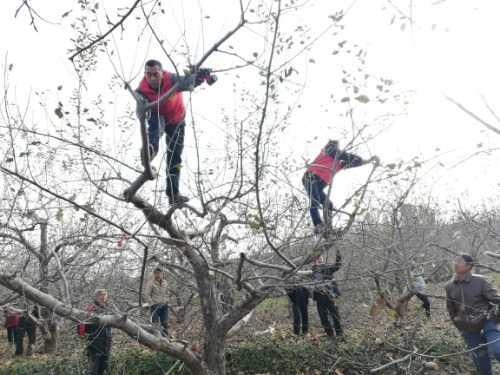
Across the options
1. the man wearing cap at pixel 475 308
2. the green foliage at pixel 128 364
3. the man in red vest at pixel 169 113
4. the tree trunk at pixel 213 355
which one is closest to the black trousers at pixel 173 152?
the man in red vest at pixel 169 113

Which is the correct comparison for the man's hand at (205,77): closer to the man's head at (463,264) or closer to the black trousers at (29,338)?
the man's head at (463,264)

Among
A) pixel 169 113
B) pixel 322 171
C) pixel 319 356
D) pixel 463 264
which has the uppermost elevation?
pixel 169 113

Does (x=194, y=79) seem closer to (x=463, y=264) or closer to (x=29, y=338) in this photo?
(x=463, y=264)

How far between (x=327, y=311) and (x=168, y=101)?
461cm

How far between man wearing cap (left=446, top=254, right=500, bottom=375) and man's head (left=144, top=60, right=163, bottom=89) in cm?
347

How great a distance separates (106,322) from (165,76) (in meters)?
1.97

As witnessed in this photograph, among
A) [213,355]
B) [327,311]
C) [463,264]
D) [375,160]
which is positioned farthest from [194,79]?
[327,311]

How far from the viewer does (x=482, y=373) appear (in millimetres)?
5043

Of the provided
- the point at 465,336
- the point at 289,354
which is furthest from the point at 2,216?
the point at 465,336

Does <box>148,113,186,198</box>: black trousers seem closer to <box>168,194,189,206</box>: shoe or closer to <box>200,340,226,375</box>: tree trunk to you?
<box>168,194,189,206</box>: shoe

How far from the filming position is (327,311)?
7211 mm

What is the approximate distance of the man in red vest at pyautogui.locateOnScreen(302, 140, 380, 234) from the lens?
4.63m

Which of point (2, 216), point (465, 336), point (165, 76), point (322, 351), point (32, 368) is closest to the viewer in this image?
point (165, 76)

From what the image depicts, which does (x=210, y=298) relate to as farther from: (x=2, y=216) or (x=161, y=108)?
(x=2, y=216)
